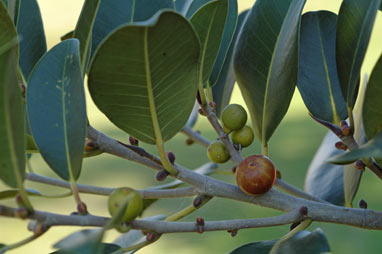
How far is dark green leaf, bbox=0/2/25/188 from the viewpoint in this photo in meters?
0.56

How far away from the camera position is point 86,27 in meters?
0.73

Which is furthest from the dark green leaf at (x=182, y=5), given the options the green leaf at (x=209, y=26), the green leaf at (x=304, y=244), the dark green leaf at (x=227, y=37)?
the green leaf at (x=304, y=244)

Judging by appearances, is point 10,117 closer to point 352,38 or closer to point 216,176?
point 352,38

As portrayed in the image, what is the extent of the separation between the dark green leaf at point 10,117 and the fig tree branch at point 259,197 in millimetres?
169

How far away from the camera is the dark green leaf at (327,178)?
1.16 metres

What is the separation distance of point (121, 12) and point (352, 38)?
0.31m

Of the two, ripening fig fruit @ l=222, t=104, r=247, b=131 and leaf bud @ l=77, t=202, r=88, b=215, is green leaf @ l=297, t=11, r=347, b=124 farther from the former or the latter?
leaf bud @ l=77, t=202, r=88, b=215

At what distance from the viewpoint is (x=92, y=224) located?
2.16 feet

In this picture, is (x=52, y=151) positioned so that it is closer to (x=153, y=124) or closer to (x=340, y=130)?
(x=153, y=124)

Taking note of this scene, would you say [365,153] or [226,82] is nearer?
[365,153]

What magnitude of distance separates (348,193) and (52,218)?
1.98 ft

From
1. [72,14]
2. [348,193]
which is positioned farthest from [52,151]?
[72,14]

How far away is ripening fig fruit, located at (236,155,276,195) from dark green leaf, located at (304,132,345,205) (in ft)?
1.29

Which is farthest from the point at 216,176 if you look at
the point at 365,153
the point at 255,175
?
the point at 365,153
